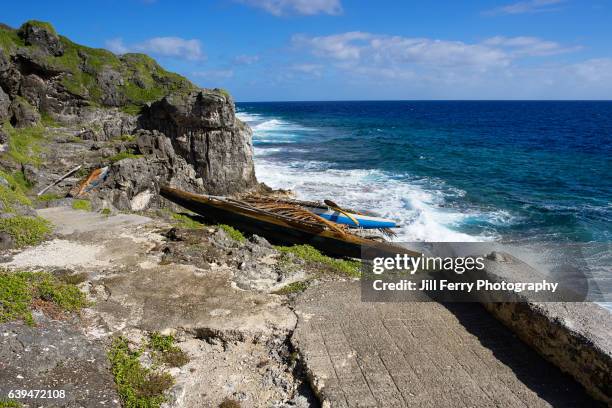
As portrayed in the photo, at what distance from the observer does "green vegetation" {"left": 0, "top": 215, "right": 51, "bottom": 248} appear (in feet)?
39.0

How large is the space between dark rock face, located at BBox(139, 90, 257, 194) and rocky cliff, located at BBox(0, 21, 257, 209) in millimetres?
58

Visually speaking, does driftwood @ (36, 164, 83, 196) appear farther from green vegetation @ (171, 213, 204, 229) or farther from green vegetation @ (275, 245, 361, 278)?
green vegetation @ (275, 245, 361, 278)

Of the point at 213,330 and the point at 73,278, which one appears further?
the point at 73,278

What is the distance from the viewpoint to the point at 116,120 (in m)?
26.2

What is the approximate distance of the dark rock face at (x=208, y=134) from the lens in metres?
24.9

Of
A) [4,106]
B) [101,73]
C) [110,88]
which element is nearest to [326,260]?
[4,106]

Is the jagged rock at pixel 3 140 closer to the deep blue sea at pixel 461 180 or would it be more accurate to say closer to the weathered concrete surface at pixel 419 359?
the deep blue sea at pixel 461 180

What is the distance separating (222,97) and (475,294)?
62.0 feet

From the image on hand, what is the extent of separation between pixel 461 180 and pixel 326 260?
926 inches

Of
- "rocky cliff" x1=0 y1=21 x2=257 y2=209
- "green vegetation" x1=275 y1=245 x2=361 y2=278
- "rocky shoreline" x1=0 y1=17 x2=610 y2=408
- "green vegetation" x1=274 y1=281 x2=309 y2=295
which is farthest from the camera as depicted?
"rocky cliff" x1=0 y1=21 x2=257 y2=209

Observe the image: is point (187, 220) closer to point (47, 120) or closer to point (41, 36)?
point (47, 120)

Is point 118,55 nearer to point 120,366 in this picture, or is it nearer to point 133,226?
point 133,226

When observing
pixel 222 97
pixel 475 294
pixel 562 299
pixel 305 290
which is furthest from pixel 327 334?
pixel 222 97

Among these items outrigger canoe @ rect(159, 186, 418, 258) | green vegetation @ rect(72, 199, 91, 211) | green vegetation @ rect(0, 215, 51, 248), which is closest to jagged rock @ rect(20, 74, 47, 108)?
green vegetation @ rect(72, 199, 91, 211)
